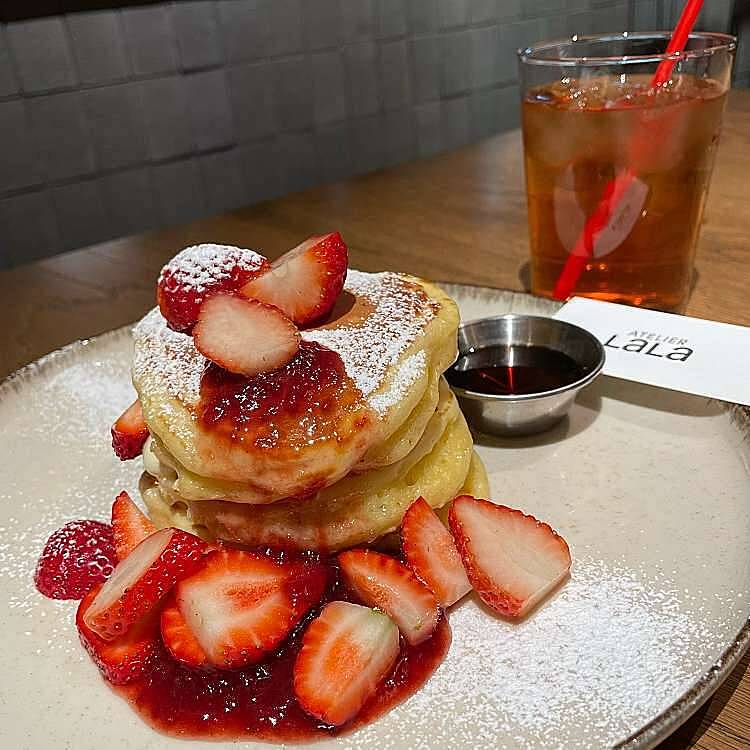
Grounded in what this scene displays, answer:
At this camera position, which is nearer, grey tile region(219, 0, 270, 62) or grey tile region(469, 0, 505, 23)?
grey tile region(219, 0, 270, 62)

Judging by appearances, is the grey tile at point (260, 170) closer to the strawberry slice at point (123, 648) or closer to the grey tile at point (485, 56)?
the grey tile at point (485, 56)

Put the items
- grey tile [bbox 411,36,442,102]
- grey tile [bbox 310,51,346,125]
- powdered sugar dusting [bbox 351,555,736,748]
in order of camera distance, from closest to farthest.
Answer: powdered sugar dusting [bbox 351,555,736,748]
grey tile [bbox 310,51,346,125]
grey tile [bbox 411,36,442,102]

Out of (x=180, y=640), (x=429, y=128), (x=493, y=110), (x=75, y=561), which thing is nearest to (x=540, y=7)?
(x=493, y=110)

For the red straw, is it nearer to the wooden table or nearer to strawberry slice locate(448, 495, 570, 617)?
the wooden table

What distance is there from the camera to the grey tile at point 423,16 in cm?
456

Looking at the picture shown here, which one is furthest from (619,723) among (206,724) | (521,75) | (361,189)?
(361,189)

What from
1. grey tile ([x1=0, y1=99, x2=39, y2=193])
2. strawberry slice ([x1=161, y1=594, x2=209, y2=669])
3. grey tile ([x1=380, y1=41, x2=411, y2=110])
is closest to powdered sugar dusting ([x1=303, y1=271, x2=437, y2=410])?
strawberry slice ([x1=161, y1=594, x2=209, y2=669])

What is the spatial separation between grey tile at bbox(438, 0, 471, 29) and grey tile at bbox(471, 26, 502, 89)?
0.38 feet

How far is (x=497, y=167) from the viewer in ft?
10.8

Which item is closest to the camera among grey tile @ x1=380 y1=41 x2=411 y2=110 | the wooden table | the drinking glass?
the drinking glass

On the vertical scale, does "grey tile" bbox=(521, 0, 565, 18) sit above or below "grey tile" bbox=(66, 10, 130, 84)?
below

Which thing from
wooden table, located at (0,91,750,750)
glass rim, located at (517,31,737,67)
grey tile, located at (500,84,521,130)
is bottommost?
grey tile, located at (500,84,521,130)

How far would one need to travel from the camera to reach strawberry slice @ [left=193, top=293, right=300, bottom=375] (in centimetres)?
113

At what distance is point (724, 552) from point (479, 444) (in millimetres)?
472
